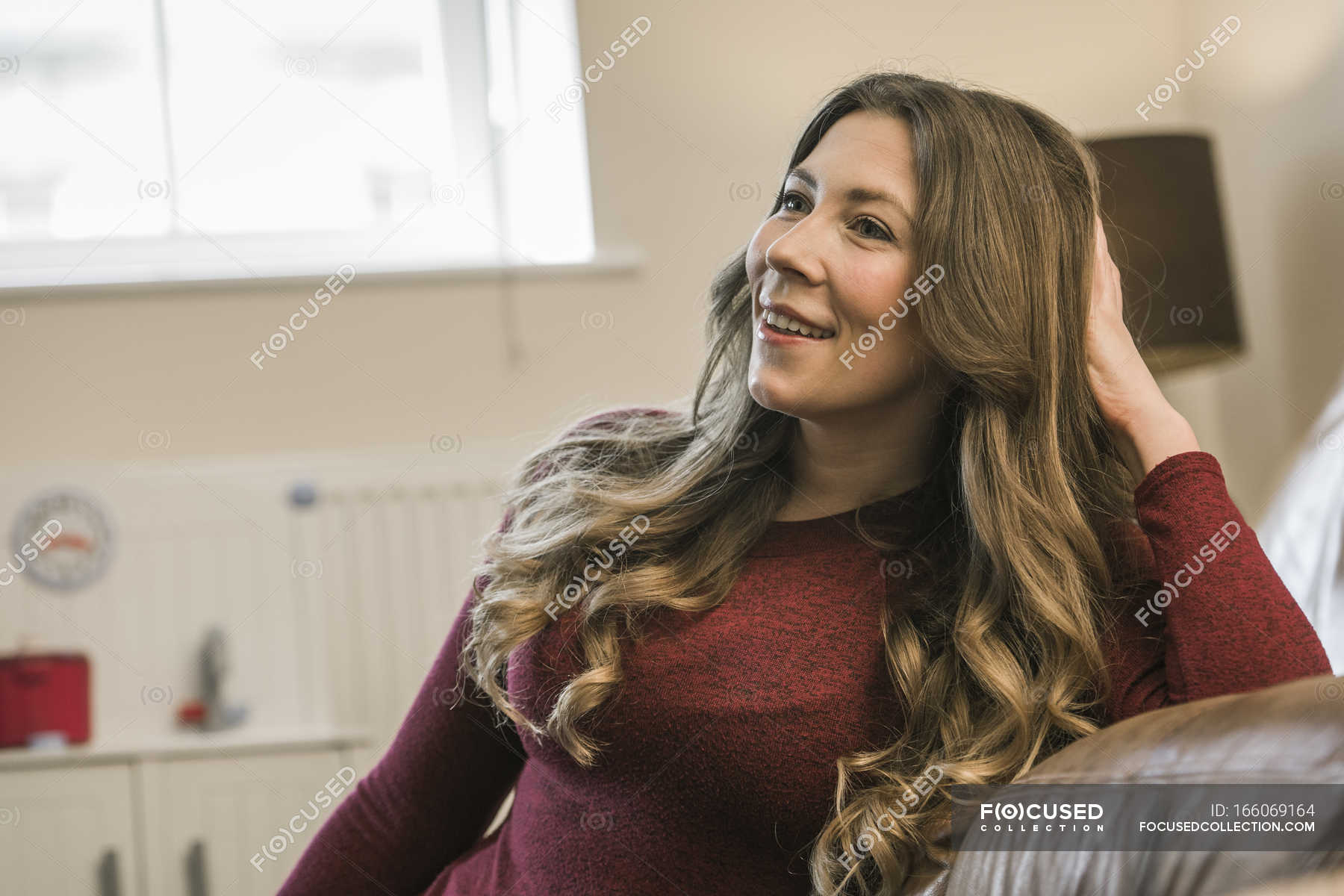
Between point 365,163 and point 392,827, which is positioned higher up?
point 365,163

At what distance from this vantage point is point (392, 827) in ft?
3.74

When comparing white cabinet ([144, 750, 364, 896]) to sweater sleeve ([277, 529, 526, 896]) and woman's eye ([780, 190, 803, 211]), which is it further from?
woman's eye ([780, 190, 803, 211])

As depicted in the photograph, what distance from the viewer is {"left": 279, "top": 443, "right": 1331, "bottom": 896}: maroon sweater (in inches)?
37.8

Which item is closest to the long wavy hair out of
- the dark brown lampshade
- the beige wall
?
the dark brown lampshade

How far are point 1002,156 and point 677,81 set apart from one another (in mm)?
1565

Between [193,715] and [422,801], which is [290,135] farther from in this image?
[422,801]

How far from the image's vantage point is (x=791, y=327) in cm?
111

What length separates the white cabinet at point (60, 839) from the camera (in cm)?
221

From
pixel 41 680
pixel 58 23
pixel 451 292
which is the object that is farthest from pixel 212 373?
pixel 58 23

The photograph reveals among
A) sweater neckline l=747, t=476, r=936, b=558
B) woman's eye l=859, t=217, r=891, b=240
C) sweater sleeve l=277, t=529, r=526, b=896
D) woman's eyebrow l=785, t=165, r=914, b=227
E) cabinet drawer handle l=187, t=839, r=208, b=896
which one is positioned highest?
woman's eyebrow l=785, t=165, r=914, b=227

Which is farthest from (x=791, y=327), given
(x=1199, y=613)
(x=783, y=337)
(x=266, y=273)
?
(x=266, y=273)

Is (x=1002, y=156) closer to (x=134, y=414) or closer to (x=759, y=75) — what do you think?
(x=759, y=75)

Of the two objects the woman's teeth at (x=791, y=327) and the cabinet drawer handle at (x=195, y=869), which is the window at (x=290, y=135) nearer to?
the cabinet drawer handle at (x=195, y=869)

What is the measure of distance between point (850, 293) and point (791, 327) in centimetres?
7
